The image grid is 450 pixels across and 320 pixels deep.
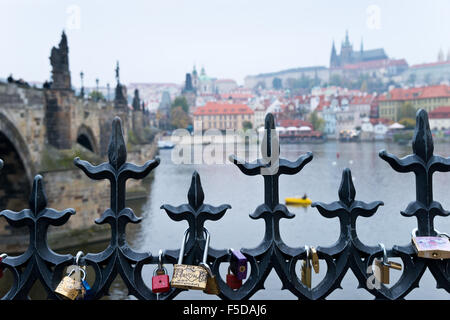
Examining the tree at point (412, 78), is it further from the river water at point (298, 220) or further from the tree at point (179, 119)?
the river water at point (298, 220)

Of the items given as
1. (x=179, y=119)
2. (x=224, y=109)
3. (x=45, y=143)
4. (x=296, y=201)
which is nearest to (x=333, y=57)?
(x=179, y=119)

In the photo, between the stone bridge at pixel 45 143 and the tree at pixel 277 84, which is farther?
the tree at pixel 277 84

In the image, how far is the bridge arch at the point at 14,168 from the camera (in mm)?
16328

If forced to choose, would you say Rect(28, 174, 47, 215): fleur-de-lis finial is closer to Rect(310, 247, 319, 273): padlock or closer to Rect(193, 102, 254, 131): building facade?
Rect(310, 247, 319, 273): padlock

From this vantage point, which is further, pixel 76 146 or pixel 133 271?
pixel 76 146

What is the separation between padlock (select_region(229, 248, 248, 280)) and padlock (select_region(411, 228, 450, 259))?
658 mm

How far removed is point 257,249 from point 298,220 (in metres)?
19.0

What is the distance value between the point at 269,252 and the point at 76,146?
60.0 ft

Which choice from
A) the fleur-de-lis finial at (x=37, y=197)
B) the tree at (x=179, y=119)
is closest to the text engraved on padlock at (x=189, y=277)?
the fleur-de-lis finial at (x=37, y=197)

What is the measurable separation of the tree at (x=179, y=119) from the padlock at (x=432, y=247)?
77.4 metres

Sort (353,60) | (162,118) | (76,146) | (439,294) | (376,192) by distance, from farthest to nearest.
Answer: (353,60), (162,118), (376,192), (76,146), (439,294)
